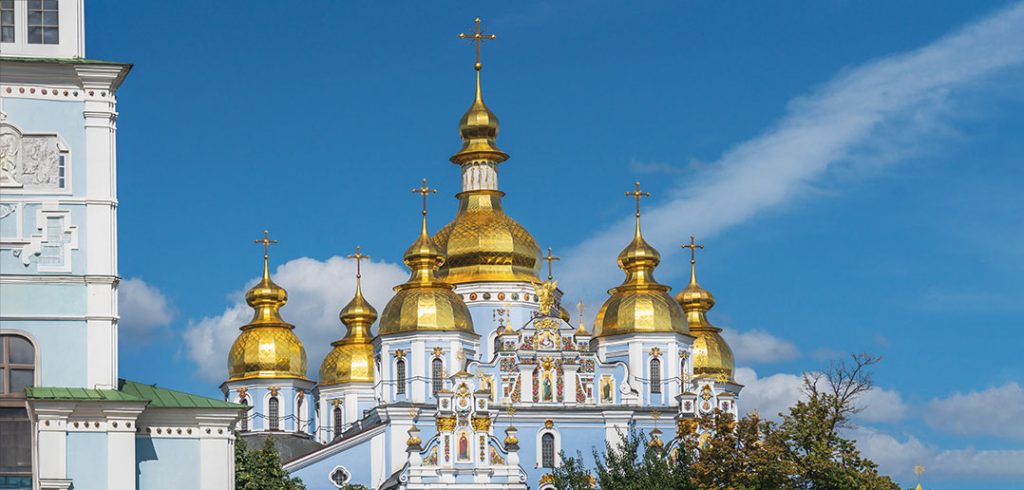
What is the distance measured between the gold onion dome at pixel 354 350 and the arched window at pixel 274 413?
6.69 ft

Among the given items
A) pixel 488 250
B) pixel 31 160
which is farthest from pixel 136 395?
pixel 488 250

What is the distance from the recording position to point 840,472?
4084 centimetres

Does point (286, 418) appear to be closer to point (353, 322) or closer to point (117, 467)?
point (353, 322)

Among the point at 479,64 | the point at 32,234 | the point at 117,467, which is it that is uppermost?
the point at 479,64

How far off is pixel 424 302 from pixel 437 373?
7.76ft

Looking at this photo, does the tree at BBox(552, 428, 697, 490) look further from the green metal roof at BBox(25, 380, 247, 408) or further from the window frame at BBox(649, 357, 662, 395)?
the green metal roof at BBox(25, 380, 247, 408)

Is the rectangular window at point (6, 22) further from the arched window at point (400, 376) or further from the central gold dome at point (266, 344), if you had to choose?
the central gold dome at point (266, 344)

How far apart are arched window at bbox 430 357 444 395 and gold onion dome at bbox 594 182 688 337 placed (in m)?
5.69

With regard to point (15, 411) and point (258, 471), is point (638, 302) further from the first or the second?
point (15, 411)

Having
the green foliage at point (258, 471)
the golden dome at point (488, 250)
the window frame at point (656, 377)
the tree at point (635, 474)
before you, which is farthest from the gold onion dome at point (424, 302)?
the green foliage at point (258, 471)

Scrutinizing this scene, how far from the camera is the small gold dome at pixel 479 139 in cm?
7612

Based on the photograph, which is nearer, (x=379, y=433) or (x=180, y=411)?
(x=180, y=411)

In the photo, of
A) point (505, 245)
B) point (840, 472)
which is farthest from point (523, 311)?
point (840, 472)

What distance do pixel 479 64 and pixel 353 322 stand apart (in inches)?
410
